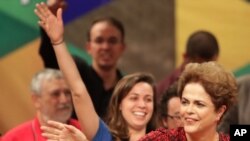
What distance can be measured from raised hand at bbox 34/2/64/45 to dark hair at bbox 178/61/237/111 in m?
0.75

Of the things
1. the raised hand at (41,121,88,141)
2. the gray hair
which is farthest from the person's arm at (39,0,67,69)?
the raised hand at (41,121,88,141)

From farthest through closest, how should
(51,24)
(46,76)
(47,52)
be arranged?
(47,52) < (46,76) < (51,24)

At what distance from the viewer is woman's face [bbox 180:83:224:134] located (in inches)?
143

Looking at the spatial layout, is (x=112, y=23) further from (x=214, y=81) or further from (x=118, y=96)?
(x=214, y=81)

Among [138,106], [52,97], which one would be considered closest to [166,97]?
[138,106]

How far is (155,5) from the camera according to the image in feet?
19.5

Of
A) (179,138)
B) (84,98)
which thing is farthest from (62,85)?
Answer: (179,138)

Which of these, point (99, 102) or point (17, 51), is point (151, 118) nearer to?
point (99, 102)

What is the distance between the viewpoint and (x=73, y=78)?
4035 mm

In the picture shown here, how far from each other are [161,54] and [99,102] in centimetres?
98

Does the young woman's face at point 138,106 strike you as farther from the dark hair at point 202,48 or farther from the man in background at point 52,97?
the dark hair at point 202,48

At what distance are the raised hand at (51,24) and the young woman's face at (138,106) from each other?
0.55 m

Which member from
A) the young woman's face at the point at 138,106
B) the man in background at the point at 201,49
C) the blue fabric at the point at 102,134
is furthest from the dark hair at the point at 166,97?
the blue fabric at the point at 102,134

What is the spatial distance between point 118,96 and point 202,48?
0.94m
